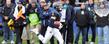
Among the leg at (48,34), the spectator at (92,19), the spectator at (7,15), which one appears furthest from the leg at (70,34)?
the spectator at (7,15)

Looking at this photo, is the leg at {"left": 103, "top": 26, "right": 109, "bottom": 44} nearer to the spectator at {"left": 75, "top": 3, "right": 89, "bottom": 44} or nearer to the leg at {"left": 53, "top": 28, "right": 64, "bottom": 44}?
the spectator at {"left": 75, "top": 3, "right": 89, "bottom": 44}

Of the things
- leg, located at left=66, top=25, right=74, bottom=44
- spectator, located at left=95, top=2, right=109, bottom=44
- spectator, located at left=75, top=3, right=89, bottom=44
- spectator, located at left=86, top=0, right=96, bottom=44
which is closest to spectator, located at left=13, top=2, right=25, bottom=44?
leg, located at left=66, top=25, right=74, bottom=44

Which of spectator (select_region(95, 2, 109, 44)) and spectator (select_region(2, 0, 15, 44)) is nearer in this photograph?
spectator (select_region(95, 2, 109, 44))

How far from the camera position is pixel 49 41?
16109 millimetres

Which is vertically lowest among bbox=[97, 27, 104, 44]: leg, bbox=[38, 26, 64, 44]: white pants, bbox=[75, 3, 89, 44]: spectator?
bbox=[97, 27, 104, 44]: leg

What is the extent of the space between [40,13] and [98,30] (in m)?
2.19

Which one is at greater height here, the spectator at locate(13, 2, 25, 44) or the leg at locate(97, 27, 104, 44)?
the spectator at locate(13, 2, 25, 44)

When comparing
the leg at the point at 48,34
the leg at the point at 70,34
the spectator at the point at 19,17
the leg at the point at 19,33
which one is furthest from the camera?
the leg at the point at 70,34

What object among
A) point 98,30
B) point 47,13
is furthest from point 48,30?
point 98,30

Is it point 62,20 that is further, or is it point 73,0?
point 73,0

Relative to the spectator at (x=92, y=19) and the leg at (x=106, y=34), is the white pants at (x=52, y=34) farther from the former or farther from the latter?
the leg at (x=106, y=34)

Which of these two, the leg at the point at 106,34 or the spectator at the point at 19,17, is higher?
the spectator at the point at 19,17

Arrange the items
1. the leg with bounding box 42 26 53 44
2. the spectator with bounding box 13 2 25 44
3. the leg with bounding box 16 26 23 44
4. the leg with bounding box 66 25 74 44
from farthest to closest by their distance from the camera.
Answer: the leg with bounding box 66 25 74 44
the leg with bounding box 16 26 23 44
the spectator with bounding box 13 2 25 44
the leg with bounding box 42 26 53 44

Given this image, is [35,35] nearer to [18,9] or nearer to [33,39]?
[33,39]
